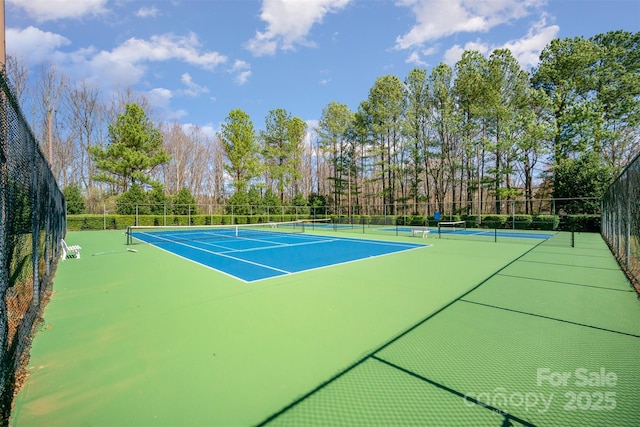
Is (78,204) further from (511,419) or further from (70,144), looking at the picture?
(511,419)

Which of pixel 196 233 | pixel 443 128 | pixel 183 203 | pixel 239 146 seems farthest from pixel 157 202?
pixel 443 128

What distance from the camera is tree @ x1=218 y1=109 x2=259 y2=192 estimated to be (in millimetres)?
31750

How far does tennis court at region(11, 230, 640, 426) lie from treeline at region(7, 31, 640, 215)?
20549mm

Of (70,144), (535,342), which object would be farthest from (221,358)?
(70,144)

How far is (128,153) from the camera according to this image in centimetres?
2547

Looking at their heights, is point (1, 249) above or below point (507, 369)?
above

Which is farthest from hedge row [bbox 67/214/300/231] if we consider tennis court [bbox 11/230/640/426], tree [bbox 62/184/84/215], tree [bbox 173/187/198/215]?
tennis court [bbox 11/230/640/426]

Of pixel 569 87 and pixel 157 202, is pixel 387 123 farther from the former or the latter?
pixel 157 202

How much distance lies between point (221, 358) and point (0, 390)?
1568 millimetres

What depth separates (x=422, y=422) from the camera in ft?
6.89

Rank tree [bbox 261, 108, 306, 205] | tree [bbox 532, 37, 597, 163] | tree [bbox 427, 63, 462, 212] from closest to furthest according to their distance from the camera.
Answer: tree [bbox 532, 37, 597, 163]
tree [bbox 427, 63, 462, 212]
tree [bbox 261, 108, 306, 205]

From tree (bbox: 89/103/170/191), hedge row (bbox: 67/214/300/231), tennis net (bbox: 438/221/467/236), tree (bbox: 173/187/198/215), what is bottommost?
tennis net (bbox: 438/221/467/236)

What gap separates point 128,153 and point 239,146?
33.9ft

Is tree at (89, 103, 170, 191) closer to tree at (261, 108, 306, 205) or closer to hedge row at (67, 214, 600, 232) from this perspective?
hedge row at (67, 214, 600, 232)
